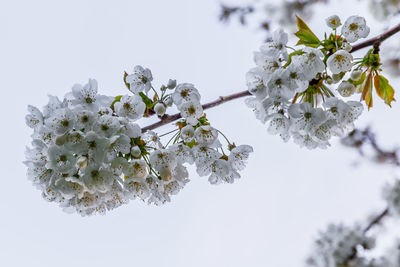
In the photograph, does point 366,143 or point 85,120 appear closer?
point 85,120

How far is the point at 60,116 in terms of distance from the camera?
1.53 meters

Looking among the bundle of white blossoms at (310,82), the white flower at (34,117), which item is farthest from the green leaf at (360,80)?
the white flower at (34,117)

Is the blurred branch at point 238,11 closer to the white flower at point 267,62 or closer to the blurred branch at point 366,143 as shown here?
the blurred branch at point 366,143

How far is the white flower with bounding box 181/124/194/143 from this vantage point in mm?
1626

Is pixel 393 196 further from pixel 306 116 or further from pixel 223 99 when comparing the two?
pixel 223 99

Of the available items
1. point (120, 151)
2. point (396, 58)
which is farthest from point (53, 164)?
point (396, 58)

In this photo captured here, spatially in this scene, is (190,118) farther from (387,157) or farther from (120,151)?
(387,157)

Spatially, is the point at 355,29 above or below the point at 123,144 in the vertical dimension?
above

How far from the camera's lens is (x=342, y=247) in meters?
3.88

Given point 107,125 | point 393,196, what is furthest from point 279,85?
point 393,196

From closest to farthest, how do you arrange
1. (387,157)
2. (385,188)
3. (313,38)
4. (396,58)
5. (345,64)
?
1. (345,64)
2. (313,38)
3. (396,58)
4. (387,157)
5. (385,188)

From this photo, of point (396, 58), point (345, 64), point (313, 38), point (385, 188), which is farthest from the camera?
point (385, 188)

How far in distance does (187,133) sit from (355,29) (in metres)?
0.87

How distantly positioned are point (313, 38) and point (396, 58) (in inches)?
80.6
